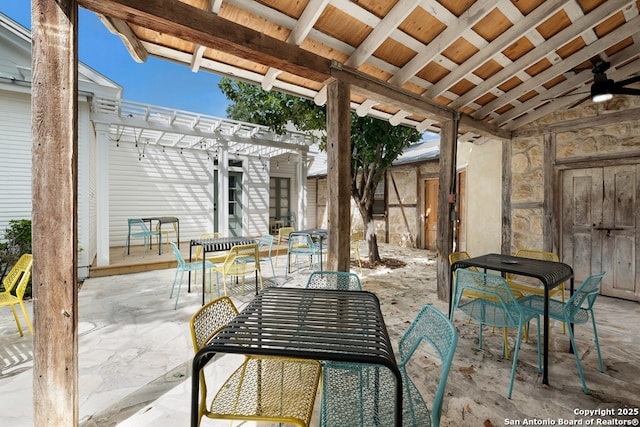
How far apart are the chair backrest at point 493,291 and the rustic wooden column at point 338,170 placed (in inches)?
42.3

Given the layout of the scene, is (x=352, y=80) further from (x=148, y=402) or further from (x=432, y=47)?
(x=148, y=402)

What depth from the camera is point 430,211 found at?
850cm

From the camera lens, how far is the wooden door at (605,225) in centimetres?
385

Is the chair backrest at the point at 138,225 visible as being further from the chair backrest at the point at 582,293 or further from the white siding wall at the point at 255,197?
the chair backrest at the point at 582,293

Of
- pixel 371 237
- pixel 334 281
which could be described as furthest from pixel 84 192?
pixel 371 237

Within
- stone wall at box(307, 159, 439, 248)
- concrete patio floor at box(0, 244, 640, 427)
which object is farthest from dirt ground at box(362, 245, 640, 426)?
stone wall at box(307, 159, 439, 248)

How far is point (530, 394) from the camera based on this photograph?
2.00 metres

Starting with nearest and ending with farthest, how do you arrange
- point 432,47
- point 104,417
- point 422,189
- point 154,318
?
point 104,417
point 432,47
point 154,318
point 422,189

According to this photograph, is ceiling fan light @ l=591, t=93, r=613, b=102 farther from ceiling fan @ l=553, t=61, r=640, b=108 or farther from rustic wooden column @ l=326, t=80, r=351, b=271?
rustic wooden column @ l=326, t=80, r=351, b=271

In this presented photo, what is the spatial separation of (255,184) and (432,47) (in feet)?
23.3

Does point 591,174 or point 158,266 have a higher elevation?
point 591,174

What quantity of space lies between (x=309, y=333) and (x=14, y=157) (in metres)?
6.68

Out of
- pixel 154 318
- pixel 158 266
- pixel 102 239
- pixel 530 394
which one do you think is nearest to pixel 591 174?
pixel 530 394

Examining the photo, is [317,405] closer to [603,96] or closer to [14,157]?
[603,96]
